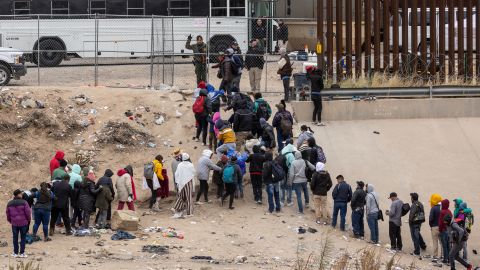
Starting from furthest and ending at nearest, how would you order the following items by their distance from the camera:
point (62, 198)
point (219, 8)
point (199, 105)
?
point (219, 8) → point (199, 105) → point (62, 198)

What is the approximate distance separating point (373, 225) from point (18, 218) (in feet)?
23.4

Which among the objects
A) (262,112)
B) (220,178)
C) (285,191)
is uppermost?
(262,112)

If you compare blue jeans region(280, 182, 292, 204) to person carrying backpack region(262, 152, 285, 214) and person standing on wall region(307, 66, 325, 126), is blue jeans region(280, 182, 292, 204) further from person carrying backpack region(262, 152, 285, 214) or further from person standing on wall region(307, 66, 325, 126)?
person standing on wall region(307, 66, 325, 126)

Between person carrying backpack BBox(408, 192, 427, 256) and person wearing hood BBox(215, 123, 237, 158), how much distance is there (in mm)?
4407

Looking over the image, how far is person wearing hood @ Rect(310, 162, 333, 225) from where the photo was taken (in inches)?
950

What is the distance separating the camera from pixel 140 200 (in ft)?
82.8

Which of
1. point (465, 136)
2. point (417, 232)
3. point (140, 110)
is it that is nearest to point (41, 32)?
point (140, 110)

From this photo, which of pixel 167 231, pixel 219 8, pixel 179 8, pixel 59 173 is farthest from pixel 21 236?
pixel 219 8

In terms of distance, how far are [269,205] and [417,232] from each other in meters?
3.25

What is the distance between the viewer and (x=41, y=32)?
3747cm

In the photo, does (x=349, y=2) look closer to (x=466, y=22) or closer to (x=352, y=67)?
(x=352, y=67)

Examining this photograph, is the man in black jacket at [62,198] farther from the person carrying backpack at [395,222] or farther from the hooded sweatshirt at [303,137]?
the person carrying backpack at [395,222]

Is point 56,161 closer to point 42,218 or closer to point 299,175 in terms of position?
point 42,218

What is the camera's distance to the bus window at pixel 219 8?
1539 inches
